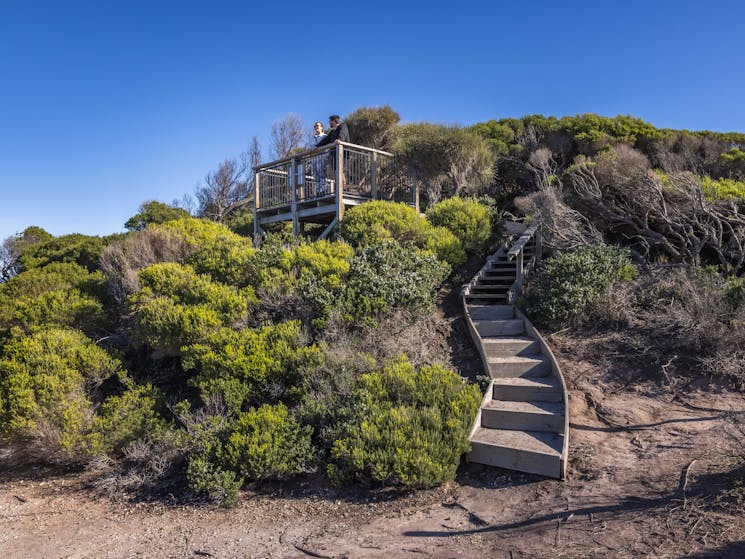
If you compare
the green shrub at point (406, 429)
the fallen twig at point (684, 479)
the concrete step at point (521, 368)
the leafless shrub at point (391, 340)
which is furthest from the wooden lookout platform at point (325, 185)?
the fallen twig at point (684, 479)

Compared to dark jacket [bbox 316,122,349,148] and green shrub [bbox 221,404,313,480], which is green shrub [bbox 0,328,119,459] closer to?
green shrub [bbox 221,404,313,480]

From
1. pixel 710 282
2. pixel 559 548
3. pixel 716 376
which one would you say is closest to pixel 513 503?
pixel 559 548

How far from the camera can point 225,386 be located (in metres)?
6.36

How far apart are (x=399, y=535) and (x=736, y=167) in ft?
36.8

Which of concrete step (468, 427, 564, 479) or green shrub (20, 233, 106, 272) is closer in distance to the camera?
concrete step (468, 427, 564, 479)

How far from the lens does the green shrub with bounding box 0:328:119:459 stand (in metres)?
6.47

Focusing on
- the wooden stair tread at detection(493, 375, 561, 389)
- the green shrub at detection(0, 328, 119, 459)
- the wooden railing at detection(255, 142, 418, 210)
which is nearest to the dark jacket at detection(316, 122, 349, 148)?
the wooden railing at detection(255, 142, 418, 210)

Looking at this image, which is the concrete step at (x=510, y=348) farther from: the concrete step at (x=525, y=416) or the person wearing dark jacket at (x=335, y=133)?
the person wearing dark jacket at (x=335, y=133)

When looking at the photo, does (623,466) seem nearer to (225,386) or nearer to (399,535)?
(399,535)

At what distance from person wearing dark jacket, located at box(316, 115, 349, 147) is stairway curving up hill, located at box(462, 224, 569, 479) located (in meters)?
4.95

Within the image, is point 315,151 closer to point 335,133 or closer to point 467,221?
point 335,133

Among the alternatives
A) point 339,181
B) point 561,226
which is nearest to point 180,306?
point 339,181

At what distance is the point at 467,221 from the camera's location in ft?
33.0

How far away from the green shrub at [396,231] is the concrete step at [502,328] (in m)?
1.96
